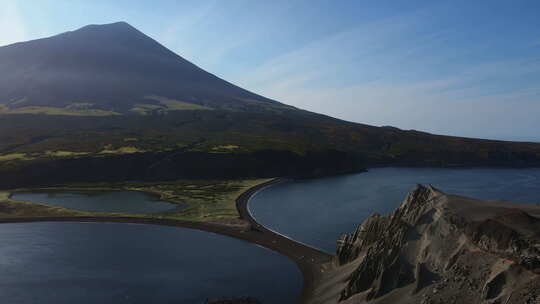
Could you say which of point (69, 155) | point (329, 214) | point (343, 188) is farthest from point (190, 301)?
point (69, 155)

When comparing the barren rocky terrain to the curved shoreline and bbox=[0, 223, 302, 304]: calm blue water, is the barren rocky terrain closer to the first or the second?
the curved shoreline

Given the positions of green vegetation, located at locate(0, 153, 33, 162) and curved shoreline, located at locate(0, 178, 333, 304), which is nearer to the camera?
curved shoreline, located at locate(0, 178, 333, 304)

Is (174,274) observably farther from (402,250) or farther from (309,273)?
(402,250)

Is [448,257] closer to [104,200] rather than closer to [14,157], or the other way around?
Result: [104,200]

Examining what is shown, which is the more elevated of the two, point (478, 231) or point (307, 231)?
point (478, 231)

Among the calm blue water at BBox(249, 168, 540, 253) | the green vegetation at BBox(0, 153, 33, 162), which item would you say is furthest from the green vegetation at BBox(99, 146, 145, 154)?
the calm blue water at BBox(249, 168, 540, 253)

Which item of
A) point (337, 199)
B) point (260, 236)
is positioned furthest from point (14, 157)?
point (337, 199)

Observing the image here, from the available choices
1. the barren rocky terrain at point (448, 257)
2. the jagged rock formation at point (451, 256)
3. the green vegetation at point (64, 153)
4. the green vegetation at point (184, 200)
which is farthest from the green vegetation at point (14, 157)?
the jagged rock formation at point (451, 256)
